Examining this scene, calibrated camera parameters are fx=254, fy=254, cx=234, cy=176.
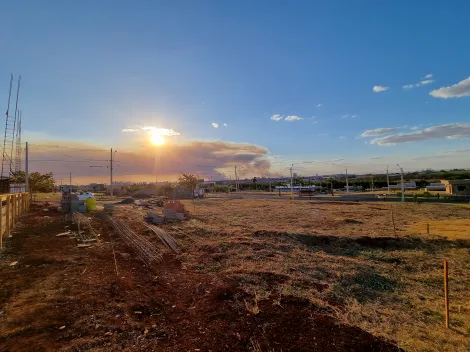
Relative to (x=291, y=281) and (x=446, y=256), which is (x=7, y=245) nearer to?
(x=291, y=281)

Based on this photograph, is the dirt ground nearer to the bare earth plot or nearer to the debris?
the bare earth plot

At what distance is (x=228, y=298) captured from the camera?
6.75 meters

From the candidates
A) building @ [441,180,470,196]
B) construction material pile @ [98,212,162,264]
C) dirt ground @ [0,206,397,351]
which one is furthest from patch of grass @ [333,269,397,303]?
building @ [441,180,470,196]

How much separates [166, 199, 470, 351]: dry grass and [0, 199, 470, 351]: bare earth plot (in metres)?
0.04

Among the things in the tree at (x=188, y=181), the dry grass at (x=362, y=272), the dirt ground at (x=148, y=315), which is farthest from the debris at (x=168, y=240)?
the tree at (x=188, y=181)

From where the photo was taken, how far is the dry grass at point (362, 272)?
19.7 feet

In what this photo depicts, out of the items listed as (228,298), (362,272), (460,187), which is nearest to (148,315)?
(228,298)

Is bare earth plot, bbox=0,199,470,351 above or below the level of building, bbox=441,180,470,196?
below

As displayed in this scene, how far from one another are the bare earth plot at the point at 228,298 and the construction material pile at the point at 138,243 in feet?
1.75

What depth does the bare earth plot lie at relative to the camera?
195 inches

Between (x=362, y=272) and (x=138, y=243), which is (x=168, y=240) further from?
(x=362, y=272)

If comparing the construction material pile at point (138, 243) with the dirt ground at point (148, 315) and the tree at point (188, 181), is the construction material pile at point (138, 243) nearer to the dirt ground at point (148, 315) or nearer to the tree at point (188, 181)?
the dirt ground at point (148, 315)

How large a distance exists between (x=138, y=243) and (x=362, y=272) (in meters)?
10.3

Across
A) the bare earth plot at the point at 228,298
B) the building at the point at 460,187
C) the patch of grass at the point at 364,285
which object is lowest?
the patch of grass at the point at 364,285
